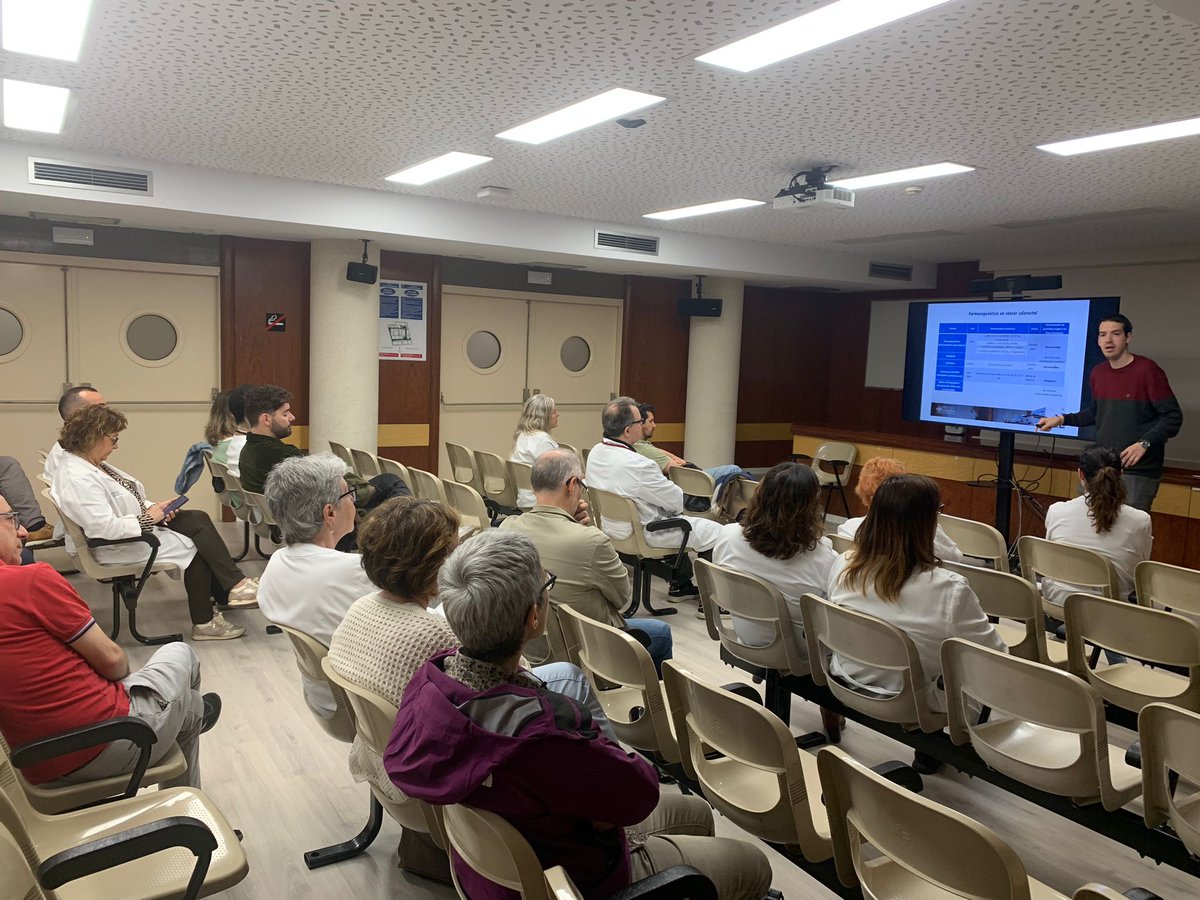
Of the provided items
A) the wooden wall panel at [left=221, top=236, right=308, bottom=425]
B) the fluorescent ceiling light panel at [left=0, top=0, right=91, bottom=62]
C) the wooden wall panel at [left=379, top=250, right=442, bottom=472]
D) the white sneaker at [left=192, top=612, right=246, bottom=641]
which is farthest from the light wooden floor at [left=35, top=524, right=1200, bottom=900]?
the wooden wall panel at [left=379, top=250, right=442, bottom=472]

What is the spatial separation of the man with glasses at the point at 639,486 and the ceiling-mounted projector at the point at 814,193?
67.8 inches

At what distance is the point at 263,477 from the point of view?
17.1ft

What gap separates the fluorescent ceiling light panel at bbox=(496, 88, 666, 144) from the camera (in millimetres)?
3971

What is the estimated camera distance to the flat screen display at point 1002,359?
659 cm

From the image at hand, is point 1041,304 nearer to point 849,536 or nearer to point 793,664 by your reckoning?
point 849,536

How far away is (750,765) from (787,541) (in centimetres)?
132

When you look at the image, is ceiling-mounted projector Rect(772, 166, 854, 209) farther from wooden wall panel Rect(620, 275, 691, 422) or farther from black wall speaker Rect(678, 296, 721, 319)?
wooden wall panel Rect(620, 275, 691, 422)

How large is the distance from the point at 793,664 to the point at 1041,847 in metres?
1.05

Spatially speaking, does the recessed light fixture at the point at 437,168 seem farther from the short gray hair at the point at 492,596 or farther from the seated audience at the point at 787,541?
the short gray hair at the point at 492,596

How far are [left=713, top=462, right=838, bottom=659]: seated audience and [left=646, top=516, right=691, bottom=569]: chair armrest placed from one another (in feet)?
6.08

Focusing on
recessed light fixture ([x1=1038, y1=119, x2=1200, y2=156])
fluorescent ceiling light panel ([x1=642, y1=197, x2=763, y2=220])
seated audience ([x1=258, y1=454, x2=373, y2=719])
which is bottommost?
seated audience ([x1=258, y1=454, x2=373, y2=719])

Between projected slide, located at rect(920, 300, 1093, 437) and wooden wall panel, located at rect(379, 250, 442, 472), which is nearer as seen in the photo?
projected slide, located at rect(920, 300, 1093, 437)

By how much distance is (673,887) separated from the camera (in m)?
1.74

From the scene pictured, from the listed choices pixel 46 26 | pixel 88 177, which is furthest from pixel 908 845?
pixel 88 177
